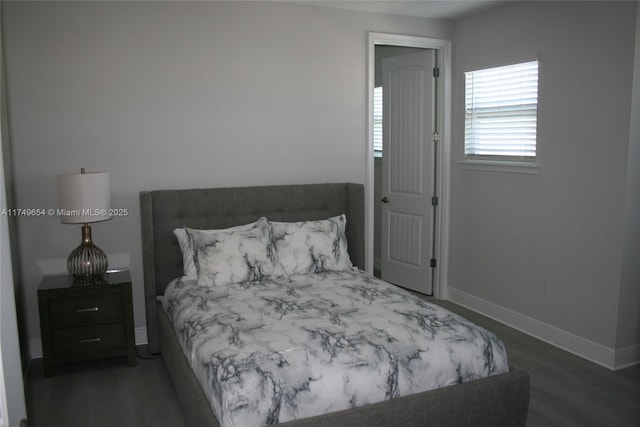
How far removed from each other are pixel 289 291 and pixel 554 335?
203cm

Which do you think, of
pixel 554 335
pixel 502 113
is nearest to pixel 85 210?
pixel 502 113

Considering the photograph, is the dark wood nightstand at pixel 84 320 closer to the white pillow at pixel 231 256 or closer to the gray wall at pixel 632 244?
the white pillow at pixel 231 256

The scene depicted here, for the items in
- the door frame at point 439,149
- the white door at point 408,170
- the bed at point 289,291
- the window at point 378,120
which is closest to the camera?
the bed at point 289,291

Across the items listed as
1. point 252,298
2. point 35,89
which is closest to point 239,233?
point 252,298

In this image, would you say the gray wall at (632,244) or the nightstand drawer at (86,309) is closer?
the gray wall at (632,244)

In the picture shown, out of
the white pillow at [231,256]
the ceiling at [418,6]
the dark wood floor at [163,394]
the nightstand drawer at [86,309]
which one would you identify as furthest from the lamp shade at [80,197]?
the ceiling at [418,6]

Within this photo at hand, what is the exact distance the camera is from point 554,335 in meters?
4.08

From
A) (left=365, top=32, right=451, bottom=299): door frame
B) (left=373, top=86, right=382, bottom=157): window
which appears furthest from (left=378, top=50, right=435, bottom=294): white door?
(left=373, top=86, right=382, bottom=157): window

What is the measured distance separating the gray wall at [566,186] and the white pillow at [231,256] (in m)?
1.94

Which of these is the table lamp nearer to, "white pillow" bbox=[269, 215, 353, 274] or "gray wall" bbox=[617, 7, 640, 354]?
"white pillow" bbox=[269, 215, 353, 274]

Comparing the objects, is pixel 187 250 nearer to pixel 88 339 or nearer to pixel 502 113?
pixel 88 339

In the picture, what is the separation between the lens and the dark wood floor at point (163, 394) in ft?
9.87

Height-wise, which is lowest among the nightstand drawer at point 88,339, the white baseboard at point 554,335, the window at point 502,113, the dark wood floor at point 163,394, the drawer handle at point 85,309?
the dark wood floor at point 163,394

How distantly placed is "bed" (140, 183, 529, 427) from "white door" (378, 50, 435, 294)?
0.92 metres
